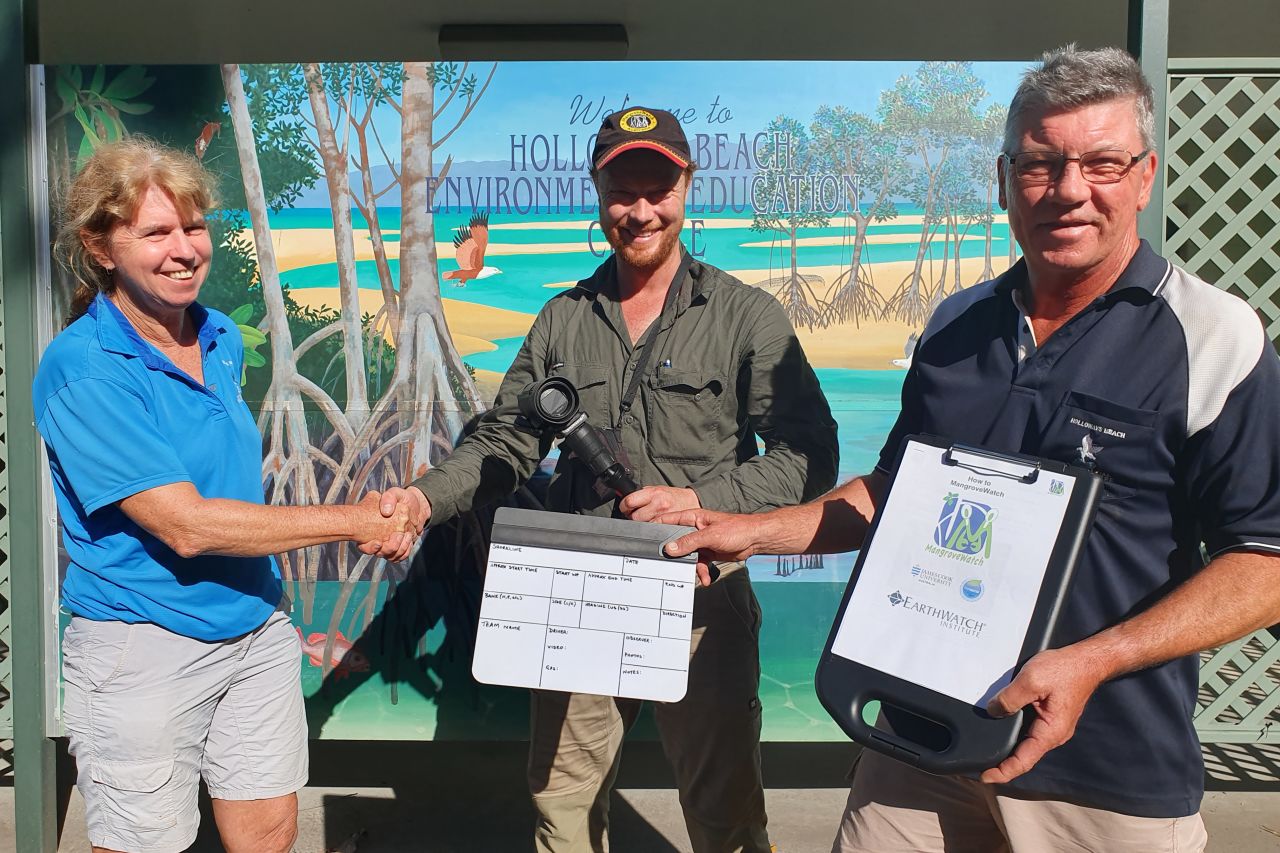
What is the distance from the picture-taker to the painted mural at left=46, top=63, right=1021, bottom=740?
13.3 ft

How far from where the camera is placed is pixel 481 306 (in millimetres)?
4145

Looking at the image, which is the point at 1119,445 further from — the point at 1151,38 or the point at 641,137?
the point at 1151,38

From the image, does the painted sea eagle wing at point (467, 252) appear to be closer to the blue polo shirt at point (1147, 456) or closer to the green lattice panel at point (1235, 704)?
the blue polo shirt at point (1147, 456)

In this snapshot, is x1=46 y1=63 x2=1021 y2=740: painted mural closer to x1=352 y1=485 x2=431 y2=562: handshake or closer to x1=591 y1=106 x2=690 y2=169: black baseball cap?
x1=591 y1=106 x2=690 y2=169: black baseball cap

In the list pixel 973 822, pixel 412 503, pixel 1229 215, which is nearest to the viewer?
Result: pixel 973 822

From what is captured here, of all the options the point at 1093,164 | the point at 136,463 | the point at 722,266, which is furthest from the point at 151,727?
the point at 722,266

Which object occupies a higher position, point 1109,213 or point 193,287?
point 1109,213

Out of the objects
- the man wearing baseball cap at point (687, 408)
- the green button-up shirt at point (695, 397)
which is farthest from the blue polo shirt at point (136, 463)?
the green button-up shirt at point (695, 397)

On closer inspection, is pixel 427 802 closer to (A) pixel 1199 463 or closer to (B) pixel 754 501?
(B) pixel 754 501

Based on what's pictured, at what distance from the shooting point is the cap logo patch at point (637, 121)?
115 inches

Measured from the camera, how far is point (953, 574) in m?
1.79

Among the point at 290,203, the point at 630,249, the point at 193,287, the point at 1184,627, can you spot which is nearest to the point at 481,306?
the point at 290,203

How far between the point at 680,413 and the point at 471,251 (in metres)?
1.61

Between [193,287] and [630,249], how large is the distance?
1209 mm
